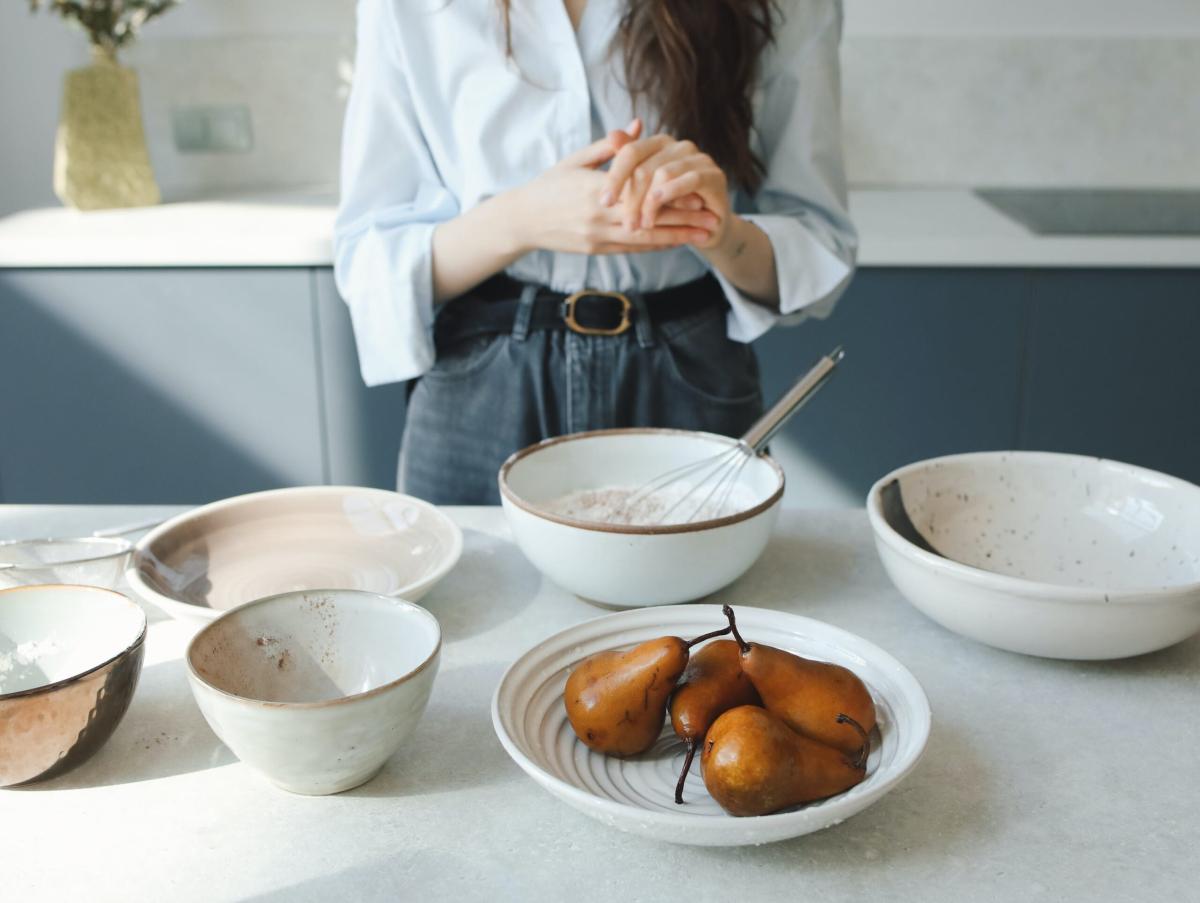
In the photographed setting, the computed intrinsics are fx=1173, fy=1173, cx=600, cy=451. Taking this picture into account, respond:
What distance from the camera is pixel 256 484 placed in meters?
1.90

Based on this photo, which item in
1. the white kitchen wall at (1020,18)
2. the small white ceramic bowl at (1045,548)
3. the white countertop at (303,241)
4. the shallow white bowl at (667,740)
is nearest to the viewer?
the shallow white bowl at (667,740)

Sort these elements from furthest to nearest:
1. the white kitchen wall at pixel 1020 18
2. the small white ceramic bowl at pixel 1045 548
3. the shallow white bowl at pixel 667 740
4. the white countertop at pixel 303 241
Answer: the white kitchen wall at pixel 1020 18, the white countertop at pixel 303 241, the small white ceramic bowl at pixel 1045 548, the shallow white bowl at pixel 667 740

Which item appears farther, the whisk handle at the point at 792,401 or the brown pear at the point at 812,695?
the whisk handle at the point at 792,401

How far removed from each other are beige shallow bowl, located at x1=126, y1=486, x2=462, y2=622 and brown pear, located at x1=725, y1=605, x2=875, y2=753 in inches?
10.3

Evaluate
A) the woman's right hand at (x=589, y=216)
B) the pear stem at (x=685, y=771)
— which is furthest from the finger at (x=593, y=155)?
the pear stem at (x=685, y=771)

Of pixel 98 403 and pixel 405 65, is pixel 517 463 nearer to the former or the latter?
pixel 405 65

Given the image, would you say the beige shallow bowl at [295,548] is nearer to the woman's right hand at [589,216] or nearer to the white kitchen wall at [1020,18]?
the woman's right hand at [589,216]

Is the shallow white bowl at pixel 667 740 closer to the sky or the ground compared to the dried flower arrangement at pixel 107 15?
closer to the ground

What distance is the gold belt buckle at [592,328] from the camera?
1143mm

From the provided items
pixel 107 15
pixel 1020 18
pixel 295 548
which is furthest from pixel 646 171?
pixel 1020 18

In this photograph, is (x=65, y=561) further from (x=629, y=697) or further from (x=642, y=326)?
(x=642, y=326)

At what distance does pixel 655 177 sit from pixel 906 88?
1.47 meters

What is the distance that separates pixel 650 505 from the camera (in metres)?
0.88

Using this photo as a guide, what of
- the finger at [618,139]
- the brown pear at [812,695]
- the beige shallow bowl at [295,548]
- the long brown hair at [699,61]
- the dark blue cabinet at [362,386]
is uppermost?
the long brown hair at [699,61]
